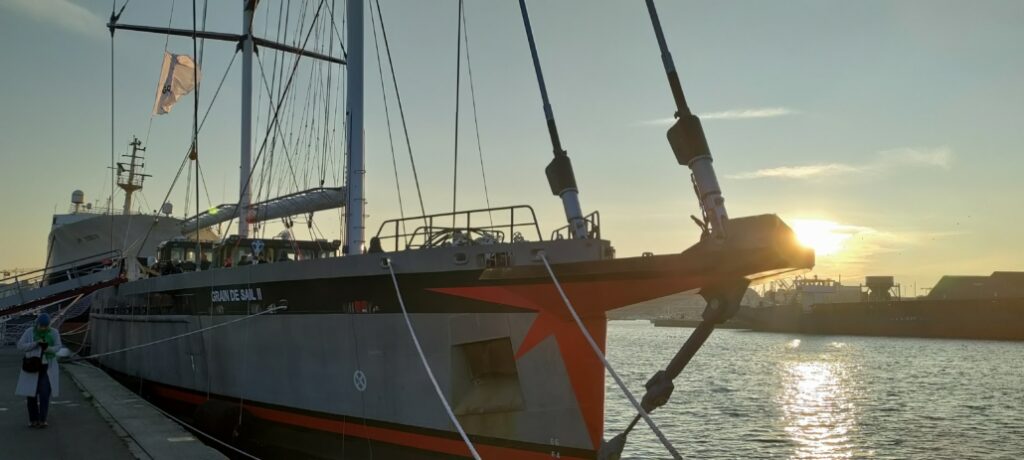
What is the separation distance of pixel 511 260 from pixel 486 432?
2.51m

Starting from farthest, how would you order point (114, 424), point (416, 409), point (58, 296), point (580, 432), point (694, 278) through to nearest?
point (58, 296), point (114, 424), point (416, 409), point (580, 432), point (694, 278)

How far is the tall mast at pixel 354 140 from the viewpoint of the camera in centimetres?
1351

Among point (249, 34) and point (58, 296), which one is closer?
point (249, 34)

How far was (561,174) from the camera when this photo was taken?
10.3 m

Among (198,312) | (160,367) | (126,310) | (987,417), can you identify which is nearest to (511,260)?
(198,312)

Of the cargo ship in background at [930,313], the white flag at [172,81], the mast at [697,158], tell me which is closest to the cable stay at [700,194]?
the mast at [697,158]

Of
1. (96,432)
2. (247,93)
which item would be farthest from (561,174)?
(247,93)

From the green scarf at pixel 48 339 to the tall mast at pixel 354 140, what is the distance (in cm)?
497

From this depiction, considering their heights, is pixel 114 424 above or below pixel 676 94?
below

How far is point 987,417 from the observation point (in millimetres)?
29328

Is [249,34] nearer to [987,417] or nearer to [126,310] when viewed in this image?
[126,310]

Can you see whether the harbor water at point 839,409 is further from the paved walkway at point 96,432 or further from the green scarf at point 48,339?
the green scarf at point 48,339

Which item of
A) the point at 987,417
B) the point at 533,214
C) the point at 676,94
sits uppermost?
the point at 676,94

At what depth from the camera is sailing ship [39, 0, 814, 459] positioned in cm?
821
